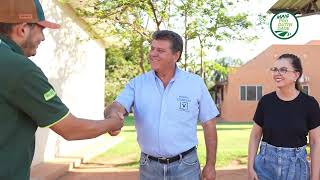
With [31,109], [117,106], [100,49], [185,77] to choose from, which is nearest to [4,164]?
[31,109]

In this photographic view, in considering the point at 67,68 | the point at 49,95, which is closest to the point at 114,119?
the point at 49,95

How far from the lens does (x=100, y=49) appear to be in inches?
750

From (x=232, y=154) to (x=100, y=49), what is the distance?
7.27m

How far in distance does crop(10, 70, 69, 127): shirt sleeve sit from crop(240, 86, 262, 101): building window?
3869cm

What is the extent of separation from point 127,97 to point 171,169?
2.16 ft

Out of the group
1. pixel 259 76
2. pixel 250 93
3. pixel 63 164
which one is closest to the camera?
pixel 63 164

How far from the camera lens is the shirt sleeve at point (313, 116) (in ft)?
14.3

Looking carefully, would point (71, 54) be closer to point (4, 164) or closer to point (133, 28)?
point (133, 28)

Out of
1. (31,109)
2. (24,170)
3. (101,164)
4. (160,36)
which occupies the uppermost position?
(160,36)

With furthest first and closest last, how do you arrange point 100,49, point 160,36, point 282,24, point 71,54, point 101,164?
point 100,49 < point 71,54 < point 101,164 < point 282,24 < point 160,36

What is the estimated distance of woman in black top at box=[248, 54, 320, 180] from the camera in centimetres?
430

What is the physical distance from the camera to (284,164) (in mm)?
4297

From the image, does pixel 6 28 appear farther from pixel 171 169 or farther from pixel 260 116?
pixel 260 116

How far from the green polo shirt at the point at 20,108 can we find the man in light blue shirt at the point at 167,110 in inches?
69.4
